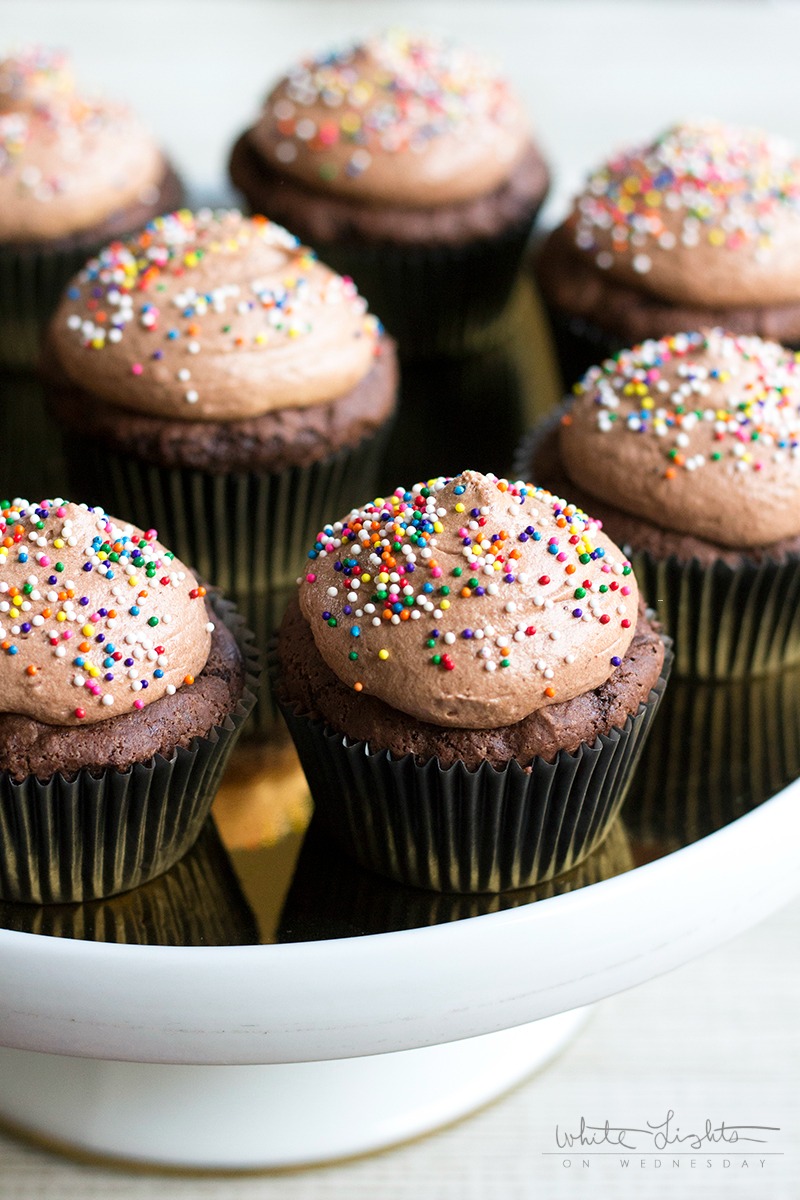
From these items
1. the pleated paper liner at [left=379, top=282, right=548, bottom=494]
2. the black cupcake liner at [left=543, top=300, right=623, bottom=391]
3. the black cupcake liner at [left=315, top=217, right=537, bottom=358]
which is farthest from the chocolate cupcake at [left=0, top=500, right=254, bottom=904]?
the black cupcake liner at [left=315, top=217, right=537, bottom=358]

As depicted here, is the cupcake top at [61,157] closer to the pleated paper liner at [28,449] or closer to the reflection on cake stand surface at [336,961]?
the pleated paper liner at [28,449]

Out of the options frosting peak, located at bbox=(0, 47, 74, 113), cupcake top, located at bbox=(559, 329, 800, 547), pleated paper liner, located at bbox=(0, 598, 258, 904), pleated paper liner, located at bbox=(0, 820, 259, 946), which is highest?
frosting peak, located at bbox=(0, 47, 74, 113)

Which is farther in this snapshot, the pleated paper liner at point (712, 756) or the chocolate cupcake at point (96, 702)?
the pleated paper liner at point (712, 756)

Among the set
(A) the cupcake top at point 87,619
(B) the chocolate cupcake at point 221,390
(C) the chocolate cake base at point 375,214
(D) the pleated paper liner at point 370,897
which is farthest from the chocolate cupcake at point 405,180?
(D) the pleated paper liner at point 370,897

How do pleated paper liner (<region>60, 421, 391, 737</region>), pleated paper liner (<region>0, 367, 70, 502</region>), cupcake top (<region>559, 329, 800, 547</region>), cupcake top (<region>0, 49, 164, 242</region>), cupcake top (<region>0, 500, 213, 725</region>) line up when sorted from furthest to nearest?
1. cupcake top (<region>0, 49, 164, 242</region>)
2. pleated paper liner (<region>0, 367, 70, 502</region>)
3. pleated paper liner (<region>60, 421, 391, 737</region>)
4. cupcake top (<region>559, 329, 800, 547</region>)
5. cupcake top (<region>0, 500, 213, 725</region>)

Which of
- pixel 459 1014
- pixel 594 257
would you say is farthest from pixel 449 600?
pixel 594 257

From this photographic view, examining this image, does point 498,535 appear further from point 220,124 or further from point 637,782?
point 220,124

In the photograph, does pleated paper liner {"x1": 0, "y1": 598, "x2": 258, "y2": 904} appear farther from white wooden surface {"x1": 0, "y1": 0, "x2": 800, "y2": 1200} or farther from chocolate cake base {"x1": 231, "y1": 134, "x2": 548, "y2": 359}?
chocolate cake base {"x1": 231, "y1": 134, "x2": 548, "y2": 359}
